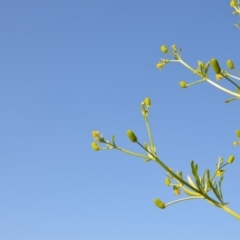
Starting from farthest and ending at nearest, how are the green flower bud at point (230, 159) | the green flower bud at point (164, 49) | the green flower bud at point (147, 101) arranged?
1. the green flower bud at point (164, 49)
2. the green flower bud at point (230, 159)
3. the green flower bud at point (147, 101)

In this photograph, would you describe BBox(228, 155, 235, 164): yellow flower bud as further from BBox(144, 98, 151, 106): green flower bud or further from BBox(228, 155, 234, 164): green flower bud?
BBox(144, 98, 151, 106): green flower bud

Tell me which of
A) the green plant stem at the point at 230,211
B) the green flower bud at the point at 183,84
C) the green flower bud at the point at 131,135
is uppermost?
the green flower bud at the point at 183,84

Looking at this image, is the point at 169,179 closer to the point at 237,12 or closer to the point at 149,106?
the point at 149,106

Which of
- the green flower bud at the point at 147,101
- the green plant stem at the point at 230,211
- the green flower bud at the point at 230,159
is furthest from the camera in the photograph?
the green flower bud at the point at 230,159

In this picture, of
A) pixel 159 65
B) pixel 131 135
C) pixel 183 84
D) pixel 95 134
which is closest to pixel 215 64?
pixel 131 135

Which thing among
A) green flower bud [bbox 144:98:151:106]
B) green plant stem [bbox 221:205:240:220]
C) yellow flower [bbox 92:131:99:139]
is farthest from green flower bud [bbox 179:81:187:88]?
green plant stem [bbox 221:205:240:220]

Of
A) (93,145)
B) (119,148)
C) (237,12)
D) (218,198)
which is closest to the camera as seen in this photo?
(218,198)

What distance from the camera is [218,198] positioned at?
144 inches


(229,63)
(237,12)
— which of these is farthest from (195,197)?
(237,12)

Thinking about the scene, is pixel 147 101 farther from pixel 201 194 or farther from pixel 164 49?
pixel 164 49

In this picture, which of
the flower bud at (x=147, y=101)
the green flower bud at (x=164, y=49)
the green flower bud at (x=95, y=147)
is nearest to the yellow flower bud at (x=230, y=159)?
the flower bud at (x=147, y=101)

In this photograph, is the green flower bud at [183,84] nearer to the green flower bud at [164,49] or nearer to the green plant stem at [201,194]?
the green flower bud at [164,49]

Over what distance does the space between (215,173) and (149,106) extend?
98cm

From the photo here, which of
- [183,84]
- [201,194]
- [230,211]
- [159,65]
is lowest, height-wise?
[230,211]
